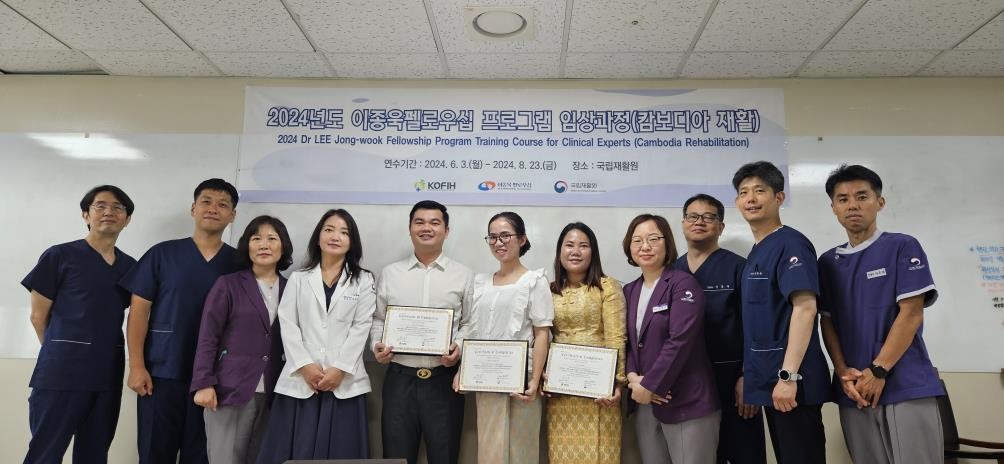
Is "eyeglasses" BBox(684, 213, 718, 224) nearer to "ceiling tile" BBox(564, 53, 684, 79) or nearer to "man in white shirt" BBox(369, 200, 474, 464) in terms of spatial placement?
"ceiling tile" BBox(564, 53, 684, 79)

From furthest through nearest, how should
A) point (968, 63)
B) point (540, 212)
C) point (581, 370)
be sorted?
point (540, 212), point (968, 63), point (581, 370)

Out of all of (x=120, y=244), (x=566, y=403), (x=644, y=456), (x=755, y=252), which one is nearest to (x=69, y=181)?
(x=120, y=244)

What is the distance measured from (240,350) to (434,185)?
138cm

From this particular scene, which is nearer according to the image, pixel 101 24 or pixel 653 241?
pixel 653 241

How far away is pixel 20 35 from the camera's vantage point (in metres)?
2.98

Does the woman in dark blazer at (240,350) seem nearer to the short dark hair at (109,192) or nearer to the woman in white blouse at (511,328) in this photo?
the short dark hair at (109,192)

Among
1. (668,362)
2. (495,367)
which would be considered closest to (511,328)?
(495,367)

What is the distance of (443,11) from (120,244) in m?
2.32

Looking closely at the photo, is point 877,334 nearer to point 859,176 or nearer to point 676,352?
point 859,176

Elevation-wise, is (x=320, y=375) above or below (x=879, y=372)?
below

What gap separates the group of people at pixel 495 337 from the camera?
7.04 feet

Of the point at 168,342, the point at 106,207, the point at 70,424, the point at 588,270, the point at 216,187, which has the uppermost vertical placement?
the point at 216,187

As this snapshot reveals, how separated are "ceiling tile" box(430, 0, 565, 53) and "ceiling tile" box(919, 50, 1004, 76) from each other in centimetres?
218

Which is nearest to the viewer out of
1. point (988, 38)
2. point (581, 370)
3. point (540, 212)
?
point (581, 370)
